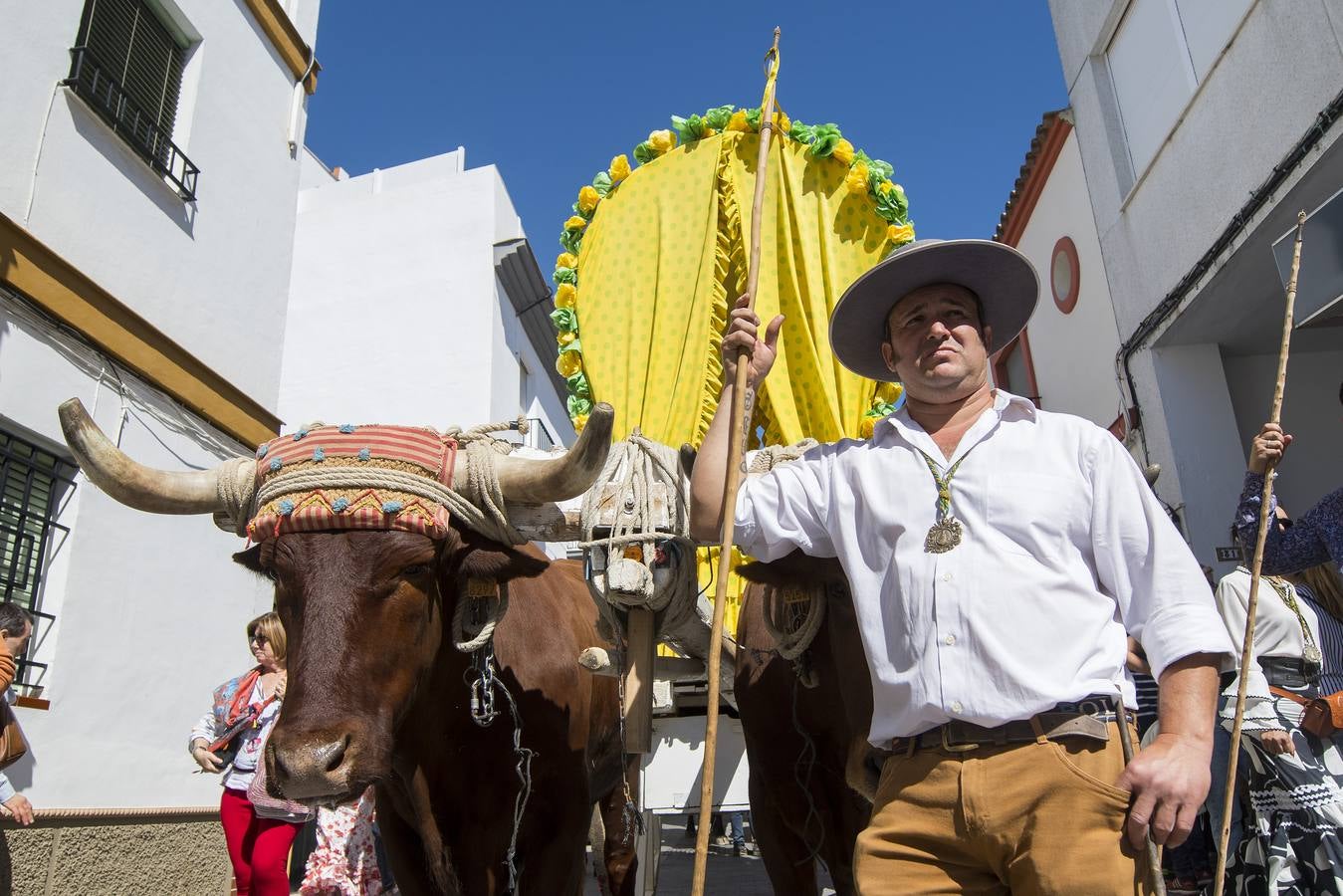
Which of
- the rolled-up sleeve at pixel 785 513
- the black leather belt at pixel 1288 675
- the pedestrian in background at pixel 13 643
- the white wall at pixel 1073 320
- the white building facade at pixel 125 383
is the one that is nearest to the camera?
the rolled-up sleeve at pixel 785 513

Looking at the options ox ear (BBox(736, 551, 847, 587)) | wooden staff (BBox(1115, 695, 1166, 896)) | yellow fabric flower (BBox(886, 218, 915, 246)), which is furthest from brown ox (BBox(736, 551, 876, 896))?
yellow fabric flower (BBox(886, 218, 915, 246))

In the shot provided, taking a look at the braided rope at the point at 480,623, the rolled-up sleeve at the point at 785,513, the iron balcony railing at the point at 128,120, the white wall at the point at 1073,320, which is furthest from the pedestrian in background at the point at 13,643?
the white wall at the point at 1073,320

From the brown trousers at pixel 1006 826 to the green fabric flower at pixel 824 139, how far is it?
2849 mm

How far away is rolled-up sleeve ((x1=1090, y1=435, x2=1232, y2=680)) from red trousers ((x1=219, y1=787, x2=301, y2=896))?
4.56 metres

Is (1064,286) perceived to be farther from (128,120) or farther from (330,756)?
(330,756)

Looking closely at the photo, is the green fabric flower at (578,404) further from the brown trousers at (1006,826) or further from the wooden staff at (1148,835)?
the wooden staff at (1148,835)

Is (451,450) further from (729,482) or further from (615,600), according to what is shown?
(729,482)

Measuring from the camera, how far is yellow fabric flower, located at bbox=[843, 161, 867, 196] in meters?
4.02

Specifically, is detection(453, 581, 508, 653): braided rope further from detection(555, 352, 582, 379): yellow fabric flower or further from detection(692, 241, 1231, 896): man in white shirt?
detection(555, 352, 582, 379): yellow fabric flower

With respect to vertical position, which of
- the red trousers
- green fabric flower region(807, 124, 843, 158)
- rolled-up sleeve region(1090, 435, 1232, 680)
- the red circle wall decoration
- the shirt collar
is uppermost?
the red circle wall decoration

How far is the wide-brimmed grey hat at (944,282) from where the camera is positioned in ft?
7.88

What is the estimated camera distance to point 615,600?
8.73 ft

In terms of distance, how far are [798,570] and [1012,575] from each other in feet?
3.03

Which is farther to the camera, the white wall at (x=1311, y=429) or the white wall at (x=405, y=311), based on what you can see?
the white wall at (x=405, y=311)
